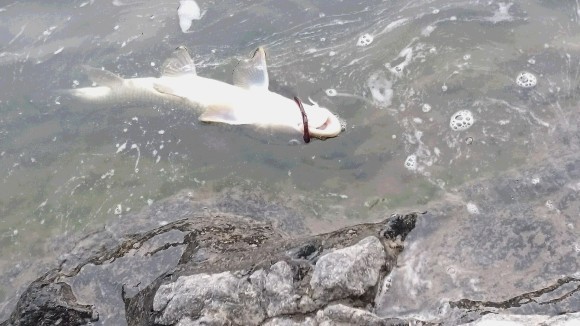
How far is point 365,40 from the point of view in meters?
6.37

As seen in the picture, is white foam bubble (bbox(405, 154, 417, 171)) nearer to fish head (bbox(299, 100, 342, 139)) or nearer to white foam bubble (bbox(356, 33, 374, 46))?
fish head (bbox(299, 100, 342, 139))

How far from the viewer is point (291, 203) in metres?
5.27

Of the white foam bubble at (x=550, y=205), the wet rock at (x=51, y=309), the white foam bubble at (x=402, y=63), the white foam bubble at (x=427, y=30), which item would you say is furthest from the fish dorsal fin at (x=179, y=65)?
the white foam bubble at (x=550, y=205)

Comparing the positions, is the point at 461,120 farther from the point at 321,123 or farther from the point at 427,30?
A: the point at 321,123

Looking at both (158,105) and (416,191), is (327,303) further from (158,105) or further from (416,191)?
(158,105)

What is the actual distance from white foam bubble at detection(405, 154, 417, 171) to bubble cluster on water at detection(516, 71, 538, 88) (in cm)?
149

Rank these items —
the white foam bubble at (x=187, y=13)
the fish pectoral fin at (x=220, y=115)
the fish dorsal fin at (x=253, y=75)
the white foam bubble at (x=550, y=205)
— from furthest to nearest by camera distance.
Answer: the white foam bubble at (x=187, y=13)
the fish dorsal fin at (x=253, y=75)
the fish pectoral fin at (x=220, y=115)
the white foam bubble at (x=550, y=205)

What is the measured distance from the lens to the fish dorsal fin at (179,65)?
241 inches

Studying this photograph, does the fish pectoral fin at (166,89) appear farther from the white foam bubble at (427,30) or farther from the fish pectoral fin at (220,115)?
the white foam bubble at (427,30)

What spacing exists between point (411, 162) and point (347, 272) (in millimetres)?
1706

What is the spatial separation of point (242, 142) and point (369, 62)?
5.72ft

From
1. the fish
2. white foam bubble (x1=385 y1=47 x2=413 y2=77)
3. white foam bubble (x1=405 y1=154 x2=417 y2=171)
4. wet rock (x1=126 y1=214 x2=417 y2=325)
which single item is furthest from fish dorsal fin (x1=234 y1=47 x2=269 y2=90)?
wet rock (x1=126 y1=214 x2=417 y2=325)


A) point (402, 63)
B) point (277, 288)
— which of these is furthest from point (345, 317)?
point (402, 63)

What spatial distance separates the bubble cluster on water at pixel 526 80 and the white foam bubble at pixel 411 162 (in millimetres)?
1494
